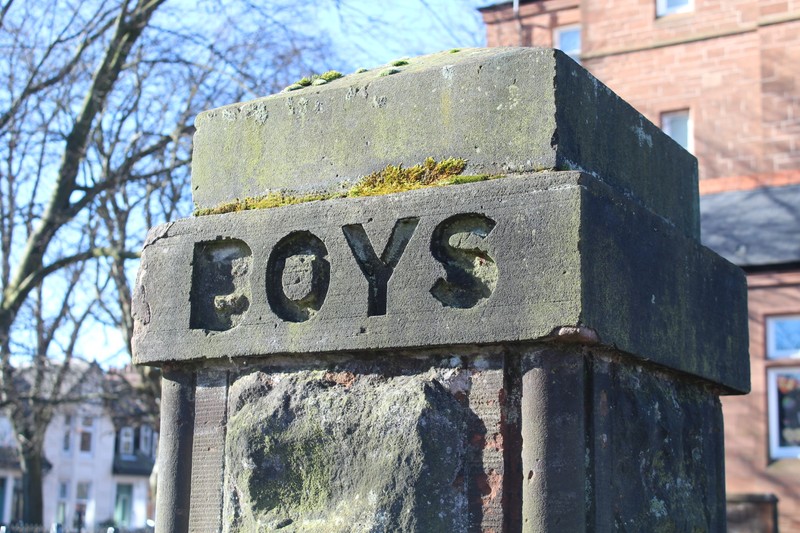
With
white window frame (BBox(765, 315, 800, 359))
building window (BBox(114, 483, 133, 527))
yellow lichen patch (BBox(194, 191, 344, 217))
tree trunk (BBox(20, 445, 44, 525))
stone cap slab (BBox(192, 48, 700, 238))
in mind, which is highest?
white window frame (BBox(765, 315, 800, 359))

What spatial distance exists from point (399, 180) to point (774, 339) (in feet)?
40.7

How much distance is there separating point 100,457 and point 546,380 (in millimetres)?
47355

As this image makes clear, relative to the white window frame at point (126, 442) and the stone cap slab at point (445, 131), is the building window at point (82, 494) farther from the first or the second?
the stone cap slab at point (445, 131)

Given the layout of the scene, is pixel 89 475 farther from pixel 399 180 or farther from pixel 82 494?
pixel 399 180

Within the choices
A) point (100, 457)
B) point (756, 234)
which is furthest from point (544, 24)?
point (100, 457)

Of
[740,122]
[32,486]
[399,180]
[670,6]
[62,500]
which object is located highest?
[670,6]

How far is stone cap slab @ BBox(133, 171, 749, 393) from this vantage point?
3.07 meters

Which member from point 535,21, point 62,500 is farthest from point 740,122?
point 62,500

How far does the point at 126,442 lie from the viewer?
4938cm

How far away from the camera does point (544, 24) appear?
65.4 feet

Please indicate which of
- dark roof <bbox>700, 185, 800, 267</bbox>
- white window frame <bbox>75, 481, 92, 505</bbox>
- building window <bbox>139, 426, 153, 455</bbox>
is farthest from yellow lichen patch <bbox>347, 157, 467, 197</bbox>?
building window <bbox>139, 426, 153, 455</bbox>

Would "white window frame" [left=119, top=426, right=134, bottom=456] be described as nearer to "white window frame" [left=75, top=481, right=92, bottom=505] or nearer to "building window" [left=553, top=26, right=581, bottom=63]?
"white window frame" [left=75, top=481, right=92, bottom=505]

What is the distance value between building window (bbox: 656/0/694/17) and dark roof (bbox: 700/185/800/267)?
3.50m

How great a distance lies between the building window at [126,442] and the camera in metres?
49.0
